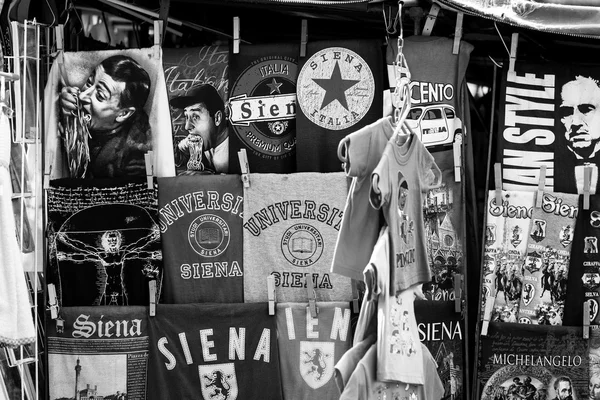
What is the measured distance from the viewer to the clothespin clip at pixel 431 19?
600 centimetres

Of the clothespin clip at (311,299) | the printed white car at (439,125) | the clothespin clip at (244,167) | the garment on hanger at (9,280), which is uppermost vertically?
the printed white car at (439,125)

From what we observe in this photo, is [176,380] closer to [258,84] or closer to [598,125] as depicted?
[258,84]

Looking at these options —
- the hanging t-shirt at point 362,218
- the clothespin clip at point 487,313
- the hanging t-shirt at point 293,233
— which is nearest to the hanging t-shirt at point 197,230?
the hanging t-shirt at point 293,233

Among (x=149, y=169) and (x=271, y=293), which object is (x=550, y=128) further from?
(x=149, y=169)

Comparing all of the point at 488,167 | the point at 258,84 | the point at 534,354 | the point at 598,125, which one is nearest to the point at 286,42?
the point at 258,84

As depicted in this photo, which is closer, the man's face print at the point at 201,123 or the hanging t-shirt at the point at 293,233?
the hanging t-shirt at the point at 293,233

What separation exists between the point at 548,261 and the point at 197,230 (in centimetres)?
198

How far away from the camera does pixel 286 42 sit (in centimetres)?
628

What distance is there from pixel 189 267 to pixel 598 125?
2447mm

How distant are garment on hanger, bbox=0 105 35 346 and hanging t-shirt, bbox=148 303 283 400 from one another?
1.35m

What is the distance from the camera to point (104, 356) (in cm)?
614

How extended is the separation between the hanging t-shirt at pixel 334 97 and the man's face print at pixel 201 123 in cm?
52

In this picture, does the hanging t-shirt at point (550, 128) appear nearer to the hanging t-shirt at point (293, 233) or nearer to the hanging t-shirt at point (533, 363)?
the hanging t-shirt at point (533, 363)

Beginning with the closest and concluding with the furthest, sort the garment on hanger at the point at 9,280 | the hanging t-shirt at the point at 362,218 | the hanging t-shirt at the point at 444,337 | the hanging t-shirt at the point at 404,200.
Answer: the hanging t-shirt at the point at 404,200, the hanging t-shirt at the point at 362,218, the garment on hanger at the point at 9,280, the hanging t-shirt at the point at 444,337
